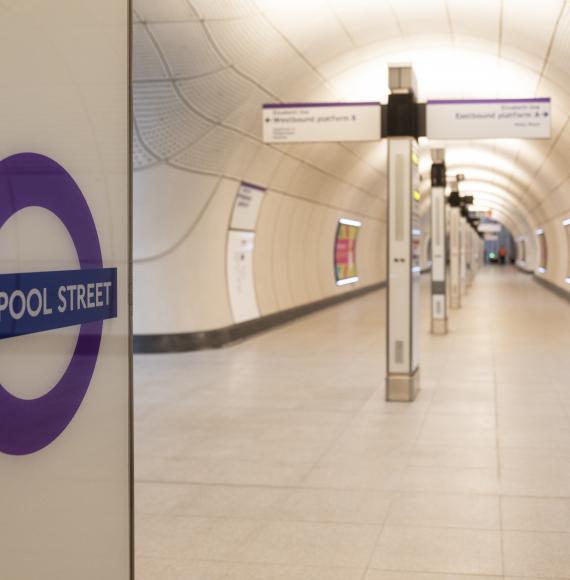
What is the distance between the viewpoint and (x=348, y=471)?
6.65 meters

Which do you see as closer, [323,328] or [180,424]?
[180,424]

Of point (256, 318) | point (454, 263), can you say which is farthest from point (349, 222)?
point (256, 318)

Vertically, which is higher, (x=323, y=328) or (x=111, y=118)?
(x=111, y=118)

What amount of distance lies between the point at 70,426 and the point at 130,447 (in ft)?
1.14

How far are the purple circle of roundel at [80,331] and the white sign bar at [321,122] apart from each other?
7.91 meters

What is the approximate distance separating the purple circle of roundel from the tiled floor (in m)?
2.54

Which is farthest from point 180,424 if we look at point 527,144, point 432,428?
point 527,144

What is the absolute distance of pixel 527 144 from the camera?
22.8m

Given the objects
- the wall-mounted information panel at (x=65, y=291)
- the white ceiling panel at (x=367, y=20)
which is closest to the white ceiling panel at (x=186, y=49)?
the white ceiling panel at (x=367, y=20)

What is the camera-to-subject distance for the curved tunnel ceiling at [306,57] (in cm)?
1084

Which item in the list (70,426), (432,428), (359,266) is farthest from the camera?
(359,266)

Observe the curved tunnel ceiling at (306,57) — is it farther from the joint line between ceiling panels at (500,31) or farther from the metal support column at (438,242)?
the metal support column at (438,242)

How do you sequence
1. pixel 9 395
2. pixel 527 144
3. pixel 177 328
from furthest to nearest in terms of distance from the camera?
1. pixel 527 144
2. pixel 177 328
3. pixel 9 395

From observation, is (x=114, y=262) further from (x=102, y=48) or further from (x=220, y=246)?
(x=220, y=246)
